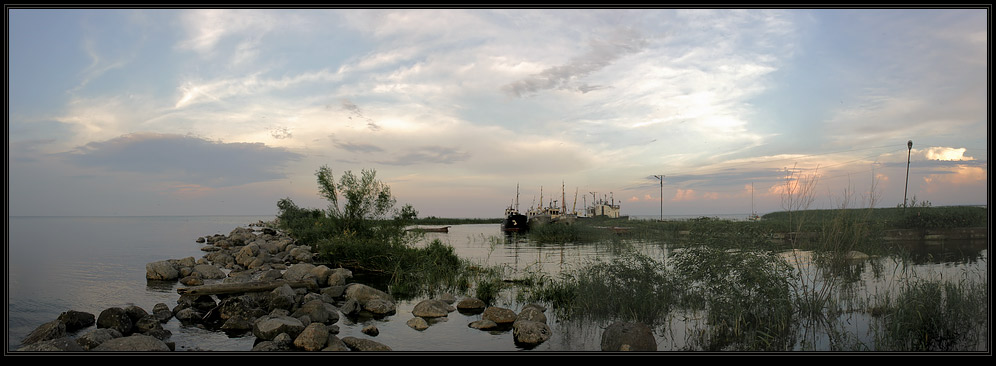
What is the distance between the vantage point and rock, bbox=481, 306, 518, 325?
11.8 m

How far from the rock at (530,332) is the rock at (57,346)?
8.03 m

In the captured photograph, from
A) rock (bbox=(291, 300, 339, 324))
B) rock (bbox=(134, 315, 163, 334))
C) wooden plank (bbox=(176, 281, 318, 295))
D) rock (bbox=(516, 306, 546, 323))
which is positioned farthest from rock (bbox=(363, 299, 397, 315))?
rock (bbox=(134, 315, 163, 334))

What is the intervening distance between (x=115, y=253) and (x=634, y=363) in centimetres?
3866

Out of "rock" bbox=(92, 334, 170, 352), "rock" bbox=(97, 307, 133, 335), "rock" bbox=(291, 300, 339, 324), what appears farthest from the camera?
"rock" bbox=(291, 300, 339, 324)

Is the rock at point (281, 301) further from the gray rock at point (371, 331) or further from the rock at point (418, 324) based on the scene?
the rock at point (418, 324)

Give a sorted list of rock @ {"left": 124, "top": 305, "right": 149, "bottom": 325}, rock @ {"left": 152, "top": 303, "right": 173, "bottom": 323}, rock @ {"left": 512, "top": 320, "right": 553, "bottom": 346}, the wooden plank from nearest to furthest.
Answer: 1. rock @ {"left": 512, "top": 320, "right": 553, "bottom": 346}
2. rock @ {"left": 124, "top": 305, "right": 149, "bottom": 325}
3. rock @ {"left": 152, "top": 303, "right": 173, "bottom": 323}
4. the wooden plank

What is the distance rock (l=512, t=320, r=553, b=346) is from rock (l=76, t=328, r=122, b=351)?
25.9 feet

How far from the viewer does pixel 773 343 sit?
912cm

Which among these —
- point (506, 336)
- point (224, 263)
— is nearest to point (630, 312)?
point (506, 336)

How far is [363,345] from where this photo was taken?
9.70 metres

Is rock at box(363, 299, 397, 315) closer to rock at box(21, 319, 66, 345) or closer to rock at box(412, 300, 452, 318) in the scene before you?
rock at box(412, 300, 452, 318)

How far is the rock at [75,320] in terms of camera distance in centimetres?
1128

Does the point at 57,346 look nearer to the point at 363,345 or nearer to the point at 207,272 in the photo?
the point at 363,345

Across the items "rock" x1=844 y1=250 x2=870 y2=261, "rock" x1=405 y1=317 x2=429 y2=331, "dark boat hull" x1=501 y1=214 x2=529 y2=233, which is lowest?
"dark boat hull" x1=501 y1=214 x2=529 y2=233
